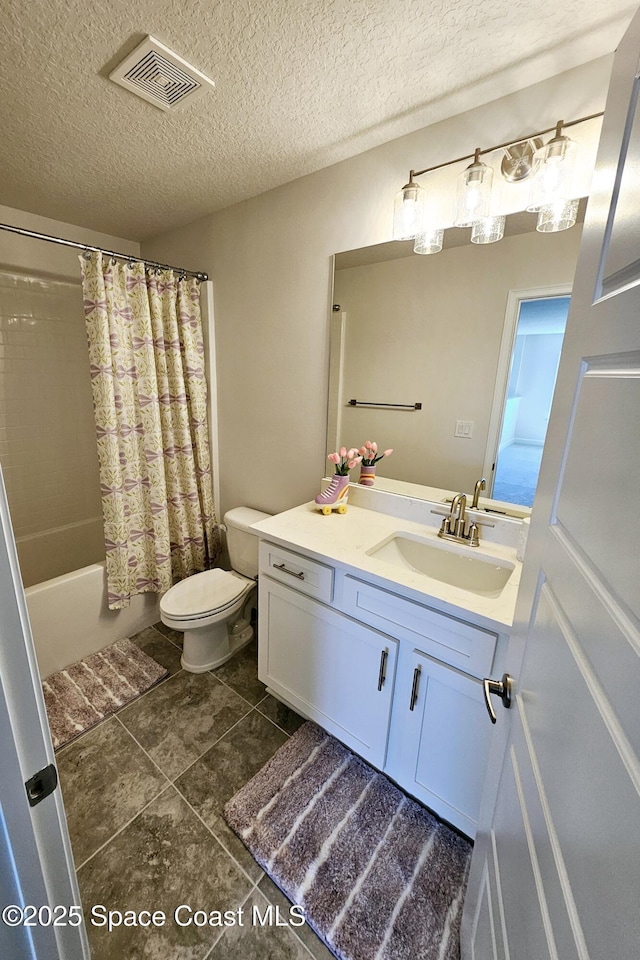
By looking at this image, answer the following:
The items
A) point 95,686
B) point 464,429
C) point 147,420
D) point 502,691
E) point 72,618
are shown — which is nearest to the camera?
point 502,691

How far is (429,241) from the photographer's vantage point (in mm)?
1405

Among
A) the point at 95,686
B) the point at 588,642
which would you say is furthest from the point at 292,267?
the point at 95,686

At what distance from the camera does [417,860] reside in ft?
3.80

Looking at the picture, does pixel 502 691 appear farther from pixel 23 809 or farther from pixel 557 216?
pixel 557 216

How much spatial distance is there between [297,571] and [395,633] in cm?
42

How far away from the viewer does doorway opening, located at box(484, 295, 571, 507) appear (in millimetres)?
1214

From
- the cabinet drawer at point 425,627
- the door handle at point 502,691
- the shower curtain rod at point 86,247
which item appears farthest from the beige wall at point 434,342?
the shower curtain rod at point 86,247

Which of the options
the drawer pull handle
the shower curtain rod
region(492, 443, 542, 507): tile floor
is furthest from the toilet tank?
the shower curtain rod

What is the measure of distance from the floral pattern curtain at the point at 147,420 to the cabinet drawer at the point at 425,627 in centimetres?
135

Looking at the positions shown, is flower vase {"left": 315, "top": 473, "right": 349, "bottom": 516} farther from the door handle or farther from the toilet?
the door handle

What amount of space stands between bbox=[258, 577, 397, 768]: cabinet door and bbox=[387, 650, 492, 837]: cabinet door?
2.5 inches

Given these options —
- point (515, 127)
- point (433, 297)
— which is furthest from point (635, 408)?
point (515, 127)

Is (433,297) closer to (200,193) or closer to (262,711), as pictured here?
(200,193)

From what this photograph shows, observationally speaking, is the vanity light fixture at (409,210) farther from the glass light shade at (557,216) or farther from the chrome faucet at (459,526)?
the chrome faucet at (459,526)
